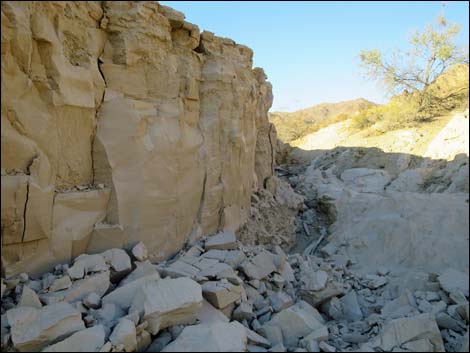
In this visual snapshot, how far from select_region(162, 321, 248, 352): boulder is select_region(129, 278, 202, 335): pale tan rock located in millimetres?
199

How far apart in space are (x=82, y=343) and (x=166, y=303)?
0.79m

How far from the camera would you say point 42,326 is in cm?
312

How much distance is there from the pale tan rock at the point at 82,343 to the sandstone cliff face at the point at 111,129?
1.07 m

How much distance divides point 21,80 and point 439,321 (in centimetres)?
500

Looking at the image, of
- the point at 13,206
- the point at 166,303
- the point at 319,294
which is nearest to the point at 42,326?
the point at 166,303

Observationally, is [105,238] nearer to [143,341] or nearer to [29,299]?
[29,299]

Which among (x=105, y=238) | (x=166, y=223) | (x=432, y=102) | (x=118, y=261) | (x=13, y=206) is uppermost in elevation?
(x=432, y=102)

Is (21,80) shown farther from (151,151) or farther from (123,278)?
(123,278)

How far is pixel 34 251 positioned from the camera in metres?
3.81

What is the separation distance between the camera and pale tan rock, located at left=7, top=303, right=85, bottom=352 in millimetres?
3031

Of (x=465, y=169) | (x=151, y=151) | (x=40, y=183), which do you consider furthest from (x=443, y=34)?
(x=40, y=183)

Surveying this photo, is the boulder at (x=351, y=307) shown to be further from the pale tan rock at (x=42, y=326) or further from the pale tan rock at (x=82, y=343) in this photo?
the pale tan rock at (x=42, y=326)

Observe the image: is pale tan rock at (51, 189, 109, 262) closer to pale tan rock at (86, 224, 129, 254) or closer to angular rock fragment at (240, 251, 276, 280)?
pale tan rock at (86, 224, 129, 254)

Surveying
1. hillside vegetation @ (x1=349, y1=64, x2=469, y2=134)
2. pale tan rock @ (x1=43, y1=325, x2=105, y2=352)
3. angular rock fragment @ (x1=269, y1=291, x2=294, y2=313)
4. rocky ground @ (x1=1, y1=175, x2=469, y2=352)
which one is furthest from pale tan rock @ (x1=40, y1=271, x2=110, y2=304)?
hillside vegetation @ (x1=349, y1=64, x2=469, y2=134)
